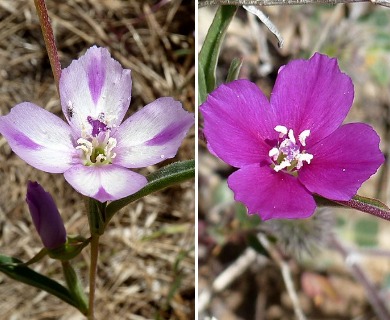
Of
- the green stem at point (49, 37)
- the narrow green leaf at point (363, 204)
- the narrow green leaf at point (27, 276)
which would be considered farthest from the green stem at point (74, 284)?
the narrow green leaf at point (363, 204)

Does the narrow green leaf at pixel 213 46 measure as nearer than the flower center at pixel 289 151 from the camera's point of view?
No

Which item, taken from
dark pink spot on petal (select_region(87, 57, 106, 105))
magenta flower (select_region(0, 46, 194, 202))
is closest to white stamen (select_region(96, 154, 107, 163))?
magenta flower (select_region(0, 46, 194, 202))

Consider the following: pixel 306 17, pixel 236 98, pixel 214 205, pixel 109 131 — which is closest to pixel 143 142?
pixel 109 131

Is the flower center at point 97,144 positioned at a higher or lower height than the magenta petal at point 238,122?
lower

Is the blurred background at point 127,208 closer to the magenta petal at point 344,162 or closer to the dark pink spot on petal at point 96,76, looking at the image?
the dark pink spot on petal at point 96,76

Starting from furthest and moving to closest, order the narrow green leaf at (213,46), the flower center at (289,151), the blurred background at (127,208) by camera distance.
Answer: the blurred background at (127,208) → the narrow green leaf at (213,46) → the flower center at (289,151)

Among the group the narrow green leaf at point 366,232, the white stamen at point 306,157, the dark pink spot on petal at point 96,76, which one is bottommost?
the narrow green leaf at point 366,232

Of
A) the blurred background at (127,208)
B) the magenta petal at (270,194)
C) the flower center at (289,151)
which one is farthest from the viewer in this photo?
the blurred background at (127,208)
